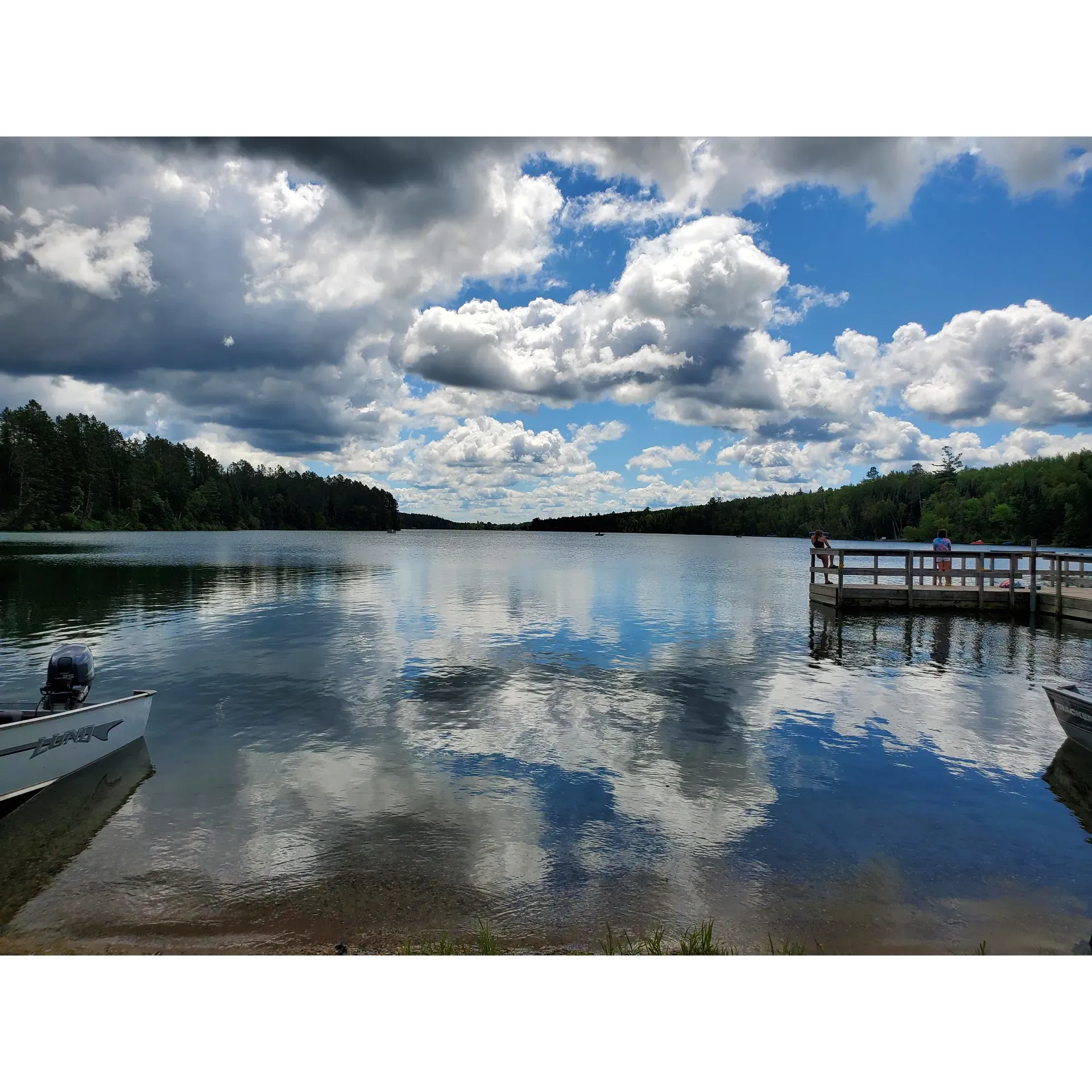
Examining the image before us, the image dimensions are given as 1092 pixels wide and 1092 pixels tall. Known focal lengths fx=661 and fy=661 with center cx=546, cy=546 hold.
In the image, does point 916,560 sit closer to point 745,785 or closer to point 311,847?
point 745,785

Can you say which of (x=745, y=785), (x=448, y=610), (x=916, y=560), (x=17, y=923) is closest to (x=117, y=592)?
(x=448, y=610)

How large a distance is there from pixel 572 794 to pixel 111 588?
35799 mm

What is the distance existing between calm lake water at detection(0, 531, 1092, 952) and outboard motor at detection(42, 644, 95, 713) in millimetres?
644

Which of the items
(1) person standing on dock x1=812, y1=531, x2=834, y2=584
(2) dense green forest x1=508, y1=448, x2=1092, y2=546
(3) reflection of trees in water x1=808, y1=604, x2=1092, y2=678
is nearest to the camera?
(3) reflection of trees in water x1=808, y1=604, x2=1092, y2=678

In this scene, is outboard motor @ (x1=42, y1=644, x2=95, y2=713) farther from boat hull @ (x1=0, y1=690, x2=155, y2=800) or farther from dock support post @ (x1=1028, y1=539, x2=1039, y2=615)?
dock support post @ (x1=1028, y1=539, x2=1039, y2=615)

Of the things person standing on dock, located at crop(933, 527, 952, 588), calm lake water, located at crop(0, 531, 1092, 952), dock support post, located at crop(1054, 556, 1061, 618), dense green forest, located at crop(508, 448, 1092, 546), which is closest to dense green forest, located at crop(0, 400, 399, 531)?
calm lake water, located at crop(0, 531, 1092, 952)

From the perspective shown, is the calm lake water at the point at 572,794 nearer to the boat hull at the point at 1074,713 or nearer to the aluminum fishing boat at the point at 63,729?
the boat hull at the point at 1074,713

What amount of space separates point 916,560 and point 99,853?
250 feet

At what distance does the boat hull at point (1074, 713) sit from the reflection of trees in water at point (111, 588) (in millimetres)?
27127

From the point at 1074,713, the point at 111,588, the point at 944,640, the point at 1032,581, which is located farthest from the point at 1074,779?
the point at 111,588

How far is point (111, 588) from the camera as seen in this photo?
36.0 meters

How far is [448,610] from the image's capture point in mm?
30203

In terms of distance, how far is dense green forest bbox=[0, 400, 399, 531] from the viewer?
10138 centimetres

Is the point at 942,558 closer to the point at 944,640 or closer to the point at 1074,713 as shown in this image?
the point at 944,640
